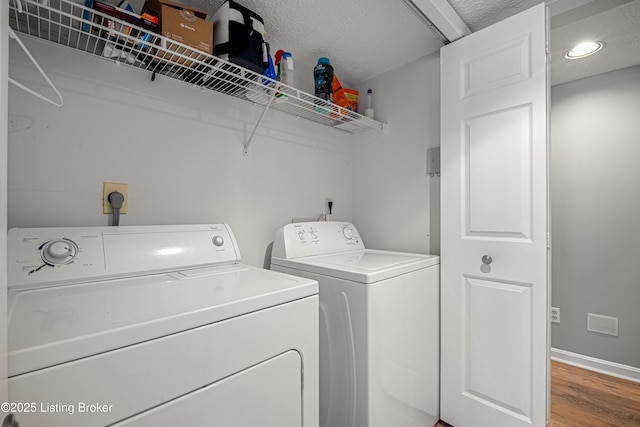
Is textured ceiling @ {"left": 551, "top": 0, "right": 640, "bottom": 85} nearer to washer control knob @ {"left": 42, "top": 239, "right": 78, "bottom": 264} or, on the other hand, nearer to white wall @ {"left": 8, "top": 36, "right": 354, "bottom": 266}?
white wall @ {"left": 8, "top": 36, "right": 354, "bottom": 266}

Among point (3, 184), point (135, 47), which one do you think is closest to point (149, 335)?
point (3, 184)

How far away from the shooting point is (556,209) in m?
2.43

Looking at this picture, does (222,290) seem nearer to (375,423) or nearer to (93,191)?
(93,191)

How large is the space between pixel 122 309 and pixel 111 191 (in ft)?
2.27

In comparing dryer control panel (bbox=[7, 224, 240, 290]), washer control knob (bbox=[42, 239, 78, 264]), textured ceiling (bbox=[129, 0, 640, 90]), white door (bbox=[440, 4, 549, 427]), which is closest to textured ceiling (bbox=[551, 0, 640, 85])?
textured ceiling (bbox=[129, 0, 640, 90])

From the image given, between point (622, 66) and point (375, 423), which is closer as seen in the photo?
point (375, 423)

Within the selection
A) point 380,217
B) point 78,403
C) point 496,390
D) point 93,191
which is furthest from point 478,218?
point 93,191

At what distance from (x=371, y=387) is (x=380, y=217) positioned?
1197mm

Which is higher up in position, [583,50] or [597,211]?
[583,50]

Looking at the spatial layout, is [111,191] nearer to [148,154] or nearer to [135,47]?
[148,154]

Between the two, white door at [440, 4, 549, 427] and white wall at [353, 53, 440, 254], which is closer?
white door at [440, 4, 549, 427]

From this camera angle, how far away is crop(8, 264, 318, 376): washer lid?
0.59 metres

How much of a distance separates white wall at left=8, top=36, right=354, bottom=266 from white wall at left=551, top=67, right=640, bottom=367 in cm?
213

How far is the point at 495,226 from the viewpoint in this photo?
1.55 m
